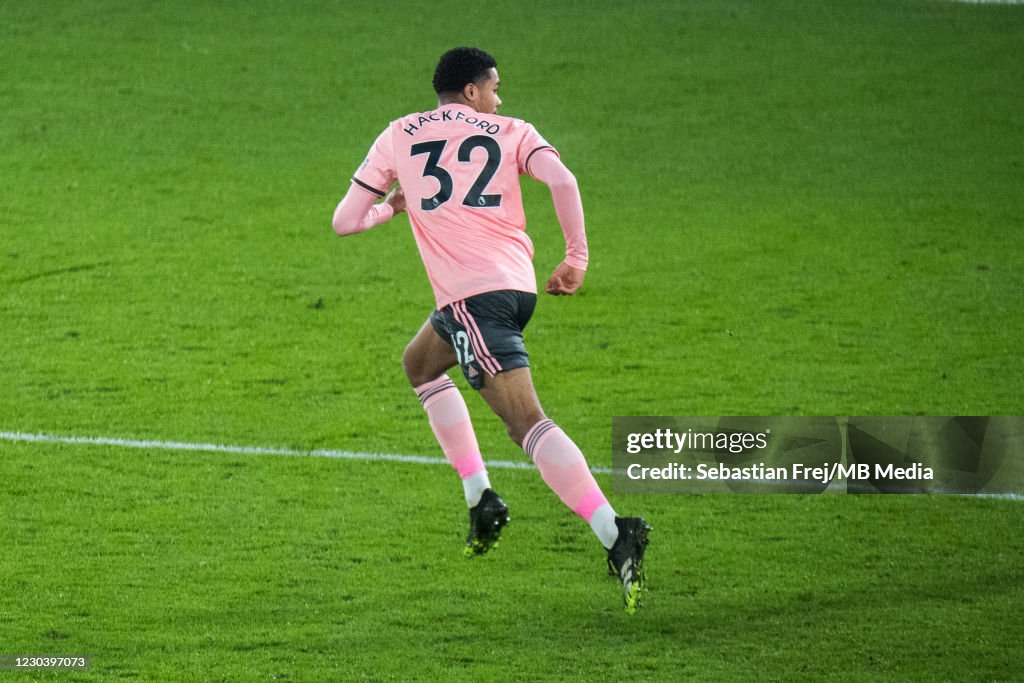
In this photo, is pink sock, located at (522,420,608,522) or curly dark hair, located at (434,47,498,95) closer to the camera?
pink sock, located at (522,420,608,522)

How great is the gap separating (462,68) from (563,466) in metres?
1.46

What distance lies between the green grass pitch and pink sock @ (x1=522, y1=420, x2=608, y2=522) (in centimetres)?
109

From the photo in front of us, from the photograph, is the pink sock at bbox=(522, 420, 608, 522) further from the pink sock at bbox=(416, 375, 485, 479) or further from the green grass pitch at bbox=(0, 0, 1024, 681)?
the green grass pitch at bbox=(0, 0, 1024, 681)

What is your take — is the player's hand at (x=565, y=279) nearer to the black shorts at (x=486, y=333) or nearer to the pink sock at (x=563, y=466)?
the black shorts at (x=486, y=333)

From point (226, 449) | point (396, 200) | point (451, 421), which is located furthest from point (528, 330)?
point (396, 200)

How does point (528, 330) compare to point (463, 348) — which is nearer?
point (463, 348)

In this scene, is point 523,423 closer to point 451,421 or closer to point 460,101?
point 451,421

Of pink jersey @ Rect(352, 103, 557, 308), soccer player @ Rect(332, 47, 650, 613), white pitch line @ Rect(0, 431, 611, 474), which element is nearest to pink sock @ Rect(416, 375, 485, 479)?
soccer player @ Rect(332, 47, 650, 613)

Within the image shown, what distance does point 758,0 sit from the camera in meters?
17.7

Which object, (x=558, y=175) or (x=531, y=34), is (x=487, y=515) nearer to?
(x=558, y=175)

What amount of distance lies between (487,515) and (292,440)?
3.42 meters

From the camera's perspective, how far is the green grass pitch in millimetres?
6789

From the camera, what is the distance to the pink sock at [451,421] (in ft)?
19.9

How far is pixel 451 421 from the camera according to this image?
6.08m
